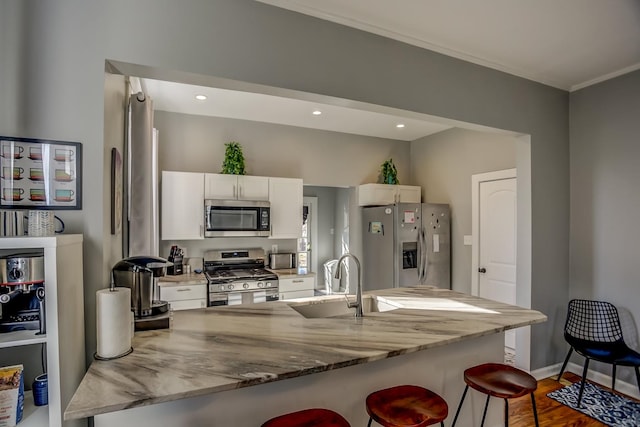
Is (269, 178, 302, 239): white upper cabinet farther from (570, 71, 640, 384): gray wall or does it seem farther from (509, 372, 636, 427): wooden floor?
(570, 71, 640, 384): gray wall

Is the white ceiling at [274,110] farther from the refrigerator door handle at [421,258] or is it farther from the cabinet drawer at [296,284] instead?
the cabinet drawer at [296,284]

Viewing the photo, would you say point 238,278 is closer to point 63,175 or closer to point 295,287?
point 295,287

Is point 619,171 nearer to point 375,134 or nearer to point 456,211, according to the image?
point 456,211

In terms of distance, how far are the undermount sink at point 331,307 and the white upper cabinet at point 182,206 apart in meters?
2.01

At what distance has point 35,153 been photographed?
1442mm

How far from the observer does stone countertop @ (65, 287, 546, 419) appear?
44.5 inches

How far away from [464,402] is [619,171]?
8.13 feet

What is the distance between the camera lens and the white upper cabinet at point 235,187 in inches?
150

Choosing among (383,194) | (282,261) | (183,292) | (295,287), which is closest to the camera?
(183,292)

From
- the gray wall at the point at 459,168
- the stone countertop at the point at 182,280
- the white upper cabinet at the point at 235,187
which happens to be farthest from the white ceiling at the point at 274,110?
the stone countertop at the point at 182,280

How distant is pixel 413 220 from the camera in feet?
13.9

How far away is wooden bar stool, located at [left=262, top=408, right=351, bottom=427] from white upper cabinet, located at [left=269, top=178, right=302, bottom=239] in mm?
2824

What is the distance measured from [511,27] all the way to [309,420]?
267 centimetres

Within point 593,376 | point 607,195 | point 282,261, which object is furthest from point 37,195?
point 593,376
